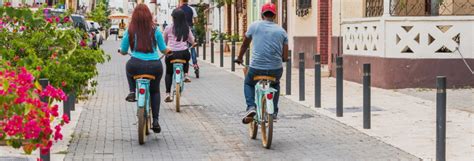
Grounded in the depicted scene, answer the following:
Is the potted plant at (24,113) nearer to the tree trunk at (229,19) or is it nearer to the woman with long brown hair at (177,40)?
the woman with long brown hair at (177,40)

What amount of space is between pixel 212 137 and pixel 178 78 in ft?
9.82

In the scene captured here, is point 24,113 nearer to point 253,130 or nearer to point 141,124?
point 141,124

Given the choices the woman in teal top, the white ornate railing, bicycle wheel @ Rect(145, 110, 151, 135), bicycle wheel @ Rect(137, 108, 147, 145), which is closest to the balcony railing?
the white ornate railing

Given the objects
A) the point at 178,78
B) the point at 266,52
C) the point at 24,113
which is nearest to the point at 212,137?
the point at 266,52

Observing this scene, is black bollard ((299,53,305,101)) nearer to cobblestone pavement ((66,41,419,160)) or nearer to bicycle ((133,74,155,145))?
cobblestone pavement ((66,41,419,160))

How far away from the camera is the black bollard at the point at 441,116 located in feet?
26.5

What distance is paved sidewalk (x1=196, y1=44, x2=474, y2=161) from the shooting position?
9625 millimetres

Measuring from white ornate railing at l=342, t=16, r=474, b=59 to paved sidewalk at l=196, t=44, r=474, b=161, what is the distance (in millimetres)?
731

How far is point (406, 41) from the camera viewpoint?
1672cm

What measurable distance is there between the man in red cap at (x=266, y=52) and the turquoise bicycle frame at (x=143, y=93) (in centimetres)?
106

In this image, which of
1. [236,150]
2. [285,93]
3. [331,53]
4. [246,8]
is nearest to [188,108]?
[285,93]

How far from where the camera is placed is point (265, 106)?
9414 mm

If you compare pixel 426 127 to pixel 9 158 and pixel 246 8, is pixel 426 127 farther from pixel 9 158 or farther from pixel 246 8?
pixel 246 8

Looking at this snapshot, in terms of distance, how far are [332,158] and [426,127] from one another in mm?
2796
